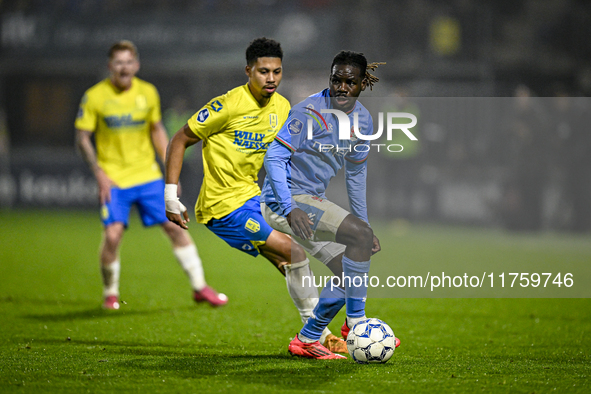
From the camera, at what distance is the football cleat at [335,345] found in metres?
4.84

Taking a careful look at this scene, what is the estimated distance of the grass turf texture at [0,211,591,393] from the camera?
13.0 ft

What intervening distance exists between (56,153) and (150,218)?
10.7m

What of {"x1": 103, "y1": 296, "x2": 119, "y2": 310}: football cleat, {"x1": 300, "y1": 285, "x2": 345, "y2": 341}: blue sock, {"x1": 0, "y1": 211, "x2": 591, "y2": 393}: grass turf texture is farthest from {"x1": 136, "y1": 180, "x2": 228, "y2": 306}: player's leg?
{"x1": 300, "y1": 285, "x2": 345, "y2": 341}: blue sock

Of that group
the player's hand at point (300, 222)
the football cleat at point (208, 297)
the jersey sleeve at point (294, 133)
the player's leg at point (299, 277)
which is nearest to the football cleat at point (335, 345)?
A: the player's leg at point (299, 277)

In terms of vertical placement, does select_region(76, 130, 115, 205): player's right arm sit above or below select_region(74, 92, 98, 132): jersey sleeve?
below

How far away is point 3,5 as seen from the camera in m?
17.7

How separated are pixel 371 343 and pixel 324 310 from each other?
364mm

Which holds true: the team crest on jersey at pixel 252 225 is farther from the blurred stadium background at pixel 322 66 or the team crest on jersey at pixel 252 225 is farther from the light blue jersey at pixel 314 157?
the blurred stadium background at pixel 322 66

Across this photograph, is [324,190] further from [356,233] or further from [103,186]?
[103,186]

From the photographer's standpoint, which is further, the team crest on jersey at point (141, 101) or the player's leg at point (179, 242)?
the team crest on jersey at point (141, 101)

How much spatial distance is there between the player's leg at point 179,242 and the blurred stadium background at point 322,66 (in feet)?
25.1

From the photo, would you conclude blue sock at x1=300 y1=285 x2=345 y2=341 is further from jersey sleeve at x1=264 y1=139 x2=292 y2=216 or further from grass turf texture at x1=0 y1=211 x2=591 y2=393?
jersey sleeve at x1=264 y1=139 x2=292 y2=216

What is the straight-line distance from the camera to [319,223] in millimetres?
4461

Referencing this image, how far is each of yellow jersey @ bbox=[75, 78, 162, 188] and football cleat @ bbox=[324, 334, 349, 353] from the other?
2.85 m
